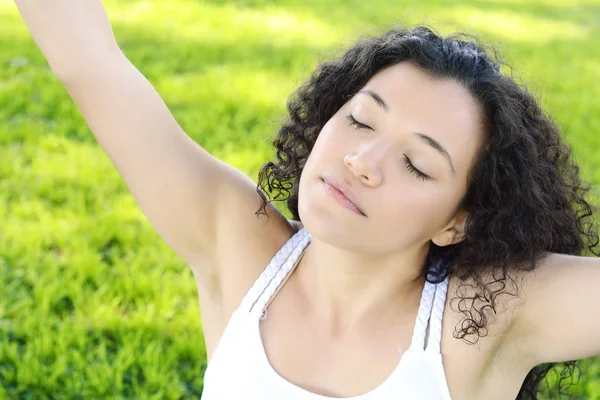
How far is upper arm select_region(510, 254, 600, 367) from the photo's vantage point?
6.09 ft

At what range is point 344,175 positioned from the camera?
73.9 inches

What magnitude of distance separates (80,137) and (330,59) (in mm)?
2232

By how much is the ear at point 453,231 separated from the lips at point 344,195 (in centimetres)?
30

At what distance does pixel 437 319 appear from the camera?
1996mm

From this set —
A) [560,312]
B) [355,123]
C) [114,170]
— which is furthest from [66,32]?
[114,170]

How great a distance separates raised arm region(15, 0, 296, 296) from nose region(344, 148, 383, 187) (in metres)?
0.37

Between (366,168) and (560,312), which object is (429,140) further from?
(560,312)

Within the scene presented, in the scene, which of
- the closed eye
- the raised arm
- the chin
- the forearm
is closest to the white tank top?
the raised arm

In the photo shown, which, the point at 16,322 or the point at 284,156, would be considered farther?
the point at 16,322

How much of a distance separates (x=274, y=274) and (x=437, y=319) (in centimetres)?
39

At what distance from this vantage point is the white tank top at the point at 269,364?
6.33ft

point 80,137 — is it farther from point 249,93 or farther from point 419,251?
point 419,251

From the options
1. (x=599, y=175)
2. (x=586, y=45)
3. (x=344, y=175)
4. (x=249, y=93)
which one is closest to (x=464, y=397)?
(x=344, y=175)

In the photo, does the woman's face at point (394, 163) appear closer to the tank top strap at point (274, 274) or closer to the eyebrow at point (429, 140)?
the eyebrow at point (429, 140)
